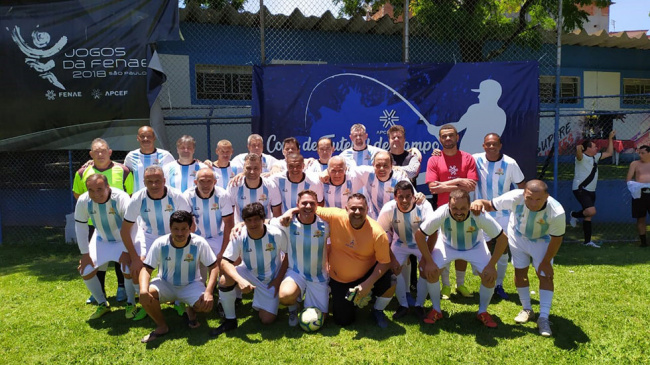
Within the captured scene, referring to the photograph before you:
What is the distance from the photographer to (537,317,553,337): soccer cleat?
418cm

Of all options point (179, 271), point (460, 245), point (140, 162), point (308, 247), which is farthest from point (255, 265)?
point (140, 162)

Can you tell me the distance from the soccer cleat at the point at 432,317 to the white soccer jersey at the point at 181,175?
9.68 ft

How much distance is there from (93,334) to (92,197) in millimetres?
1308

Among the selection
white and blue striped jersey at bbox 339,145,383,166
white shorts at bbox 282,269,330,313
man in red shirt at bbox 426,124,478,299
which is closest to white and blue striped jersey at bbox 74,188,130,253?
white shorts at bbox 282,269,330,313

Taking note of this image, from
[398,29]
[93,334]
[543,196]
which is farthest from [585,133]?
[93,334]

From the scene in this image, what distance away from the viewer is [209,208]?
197 inches

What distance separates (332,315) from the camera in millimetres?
4754

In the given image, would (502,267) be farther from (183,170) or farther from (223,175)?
(183,170)

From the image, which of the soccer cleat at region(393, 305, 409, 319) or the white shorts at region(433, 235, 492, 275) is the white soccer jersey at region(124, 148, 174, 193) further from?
the white shorts at region(433, 235, 492, 275)

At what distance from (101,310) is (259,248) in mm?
1758

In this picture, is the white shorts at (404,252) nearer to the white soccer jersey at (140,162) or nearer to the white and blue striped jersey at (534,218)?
the white and blue striped jersey at (534,218)

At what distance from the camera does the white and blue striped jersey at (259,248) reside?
15.0 feet

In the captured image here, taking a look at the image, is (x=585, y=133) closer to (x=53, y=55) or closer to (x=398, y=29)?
(x=398, y=29)

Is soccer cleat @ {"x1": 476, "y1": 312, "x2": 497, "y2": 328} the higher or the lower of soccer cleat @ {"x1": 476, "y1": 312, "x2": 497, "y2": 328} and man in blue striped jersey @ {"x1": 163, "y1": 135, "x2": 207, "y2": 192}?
the lower
